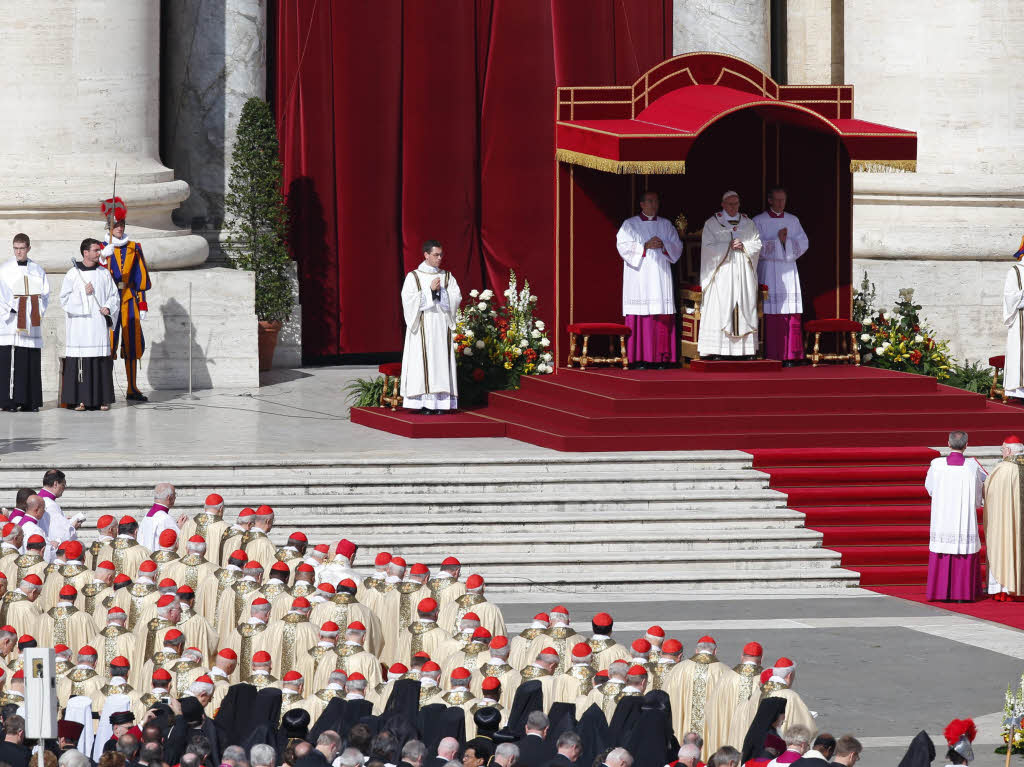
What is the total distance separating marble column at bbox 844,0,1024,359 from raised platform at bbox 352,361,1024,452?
3.96m

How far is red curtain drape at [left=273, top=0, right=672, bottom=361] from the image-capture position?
2275 cm

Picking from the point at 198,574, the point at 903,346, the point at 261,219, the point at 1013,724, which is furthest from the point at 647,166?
the point at 1013,724

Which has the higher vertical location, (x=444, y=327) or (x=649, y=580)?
(x=444, y=327)

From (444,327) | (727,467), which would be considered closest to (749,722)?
(727,467)

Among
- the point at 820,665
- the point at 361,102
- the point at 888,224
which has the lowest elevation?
the point at 820,665

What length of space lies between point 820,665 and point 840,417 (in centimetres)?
507

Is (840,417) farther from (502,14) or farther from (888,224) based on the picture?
(502,14)

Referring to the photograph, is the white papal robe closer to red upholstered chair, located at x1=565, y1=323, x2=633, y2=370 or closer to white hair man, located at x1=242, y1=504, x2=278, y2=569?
red upholstered chair, located at x1=565, y1=323, x2=633, y2=370

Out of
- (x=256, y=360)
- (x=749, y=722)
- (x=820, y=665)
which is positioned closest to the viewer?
(x=749, y=722)

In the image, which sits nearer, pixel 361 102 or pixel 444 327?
pixel 444 327

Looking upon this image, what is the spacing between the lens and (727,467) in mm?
16734

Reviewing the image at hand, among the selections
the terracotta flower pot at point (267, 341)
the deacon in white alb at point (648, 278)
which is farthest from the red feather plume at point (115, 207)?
the deacon in white alb at point (648, 278)

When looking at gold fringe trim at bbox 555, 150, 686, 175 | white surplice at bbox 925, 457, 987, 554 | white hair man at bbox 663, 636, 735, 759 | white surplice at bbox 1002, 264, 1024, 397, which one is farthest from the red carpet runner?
A: white hair man at bbox 663, 636, 735, 759

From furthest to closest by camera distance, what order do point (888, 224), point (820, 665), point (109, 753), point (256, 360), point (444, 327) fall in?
point (888, 224)
point (256, 360)
point (444, 327)
point (820, 665)
point (109, 753)
